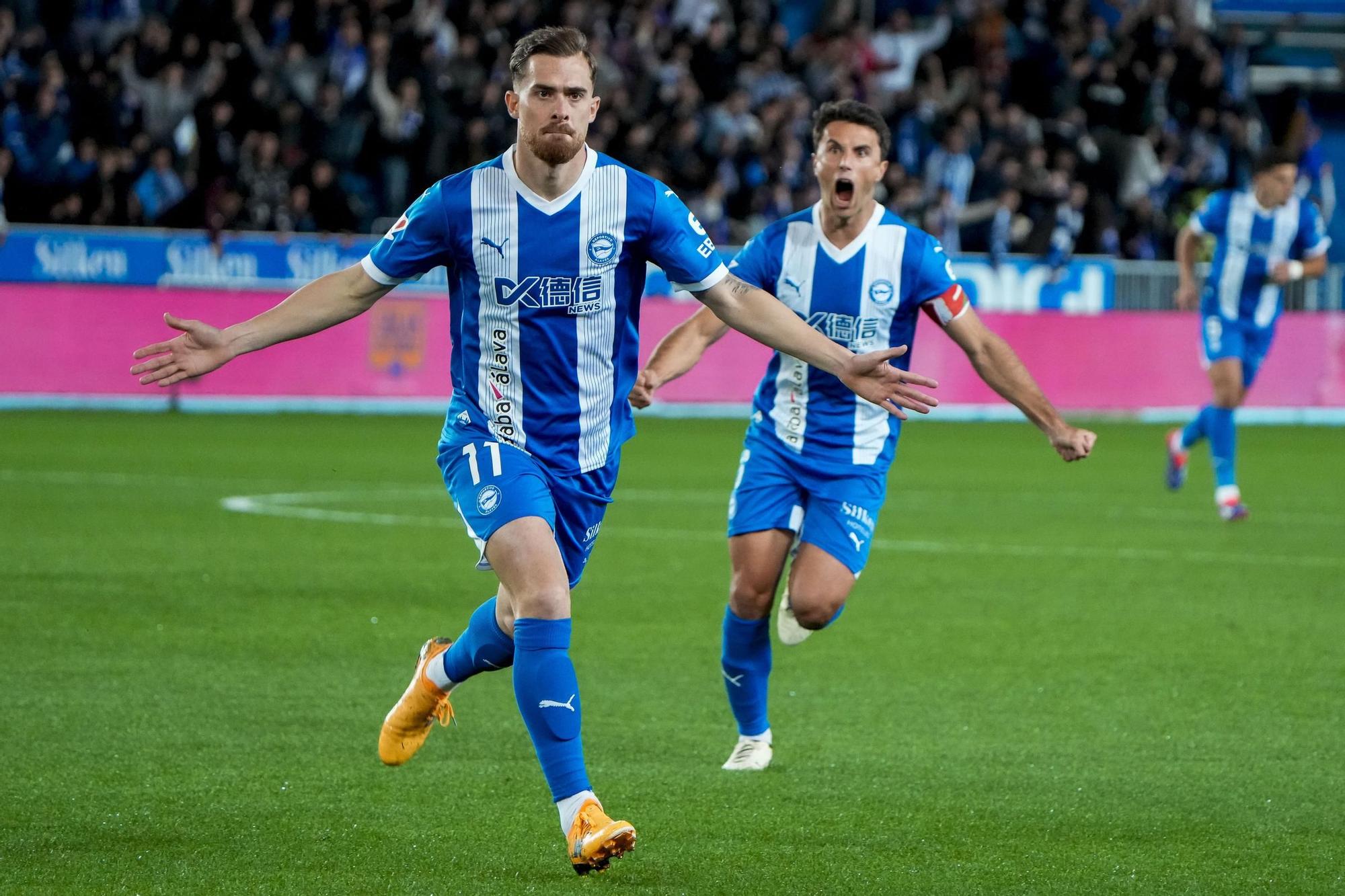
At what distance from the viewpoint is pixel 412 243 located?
5496 mm

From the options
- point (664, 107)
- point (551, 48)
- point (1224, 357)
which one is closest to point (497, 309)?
point (551, 48)

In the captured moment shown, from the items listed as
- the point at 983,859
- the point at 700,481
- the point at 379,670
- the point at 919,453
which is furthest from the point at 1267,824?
the point at 919,453

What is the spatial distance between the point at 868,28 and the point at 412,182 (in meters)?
9.50

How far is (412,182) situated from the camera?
Answer: 78.0 ft

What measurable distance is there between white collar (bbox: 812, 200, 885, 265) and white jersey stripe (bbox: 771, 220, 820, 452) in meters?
0.02

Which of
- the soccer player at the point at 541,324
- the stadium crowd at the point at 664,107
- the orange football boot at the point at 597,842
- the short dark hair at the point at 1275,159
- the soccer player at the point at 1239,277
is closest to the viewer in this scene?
the orange football boot at the point at 597,842

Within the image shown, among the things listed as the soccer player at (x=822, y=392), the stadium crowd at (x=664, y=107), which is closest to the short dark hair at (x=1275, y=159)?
the soccer player at (x=822, y=392)

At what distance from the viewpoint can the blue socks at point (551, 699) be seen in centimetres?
508

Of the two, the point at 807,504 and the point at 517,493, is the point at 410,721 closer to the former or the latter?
the point at 517,493

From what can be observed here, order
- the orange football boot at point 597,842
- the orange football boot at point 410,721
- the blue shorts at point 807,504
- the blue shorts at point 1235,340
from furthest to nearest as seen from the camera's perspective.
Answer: the blue shorts at point 1235,340, the blue shorts at point 807,504, the orange football boot at point 410,721, the orange football boot at point 597,842

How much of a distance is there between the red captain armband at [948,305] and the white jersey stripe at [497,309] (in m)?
1.80

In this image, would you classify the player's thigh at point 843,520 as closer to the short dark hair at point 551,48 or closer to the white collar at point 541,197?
the white collar at point 541,197

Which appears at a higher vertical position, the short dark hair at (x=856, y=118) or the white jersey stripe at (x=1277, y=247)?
the short dark hair at (x=856, y=118)

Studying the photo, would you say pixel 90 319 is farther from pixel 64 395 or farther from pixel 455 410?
pixel 455 410
